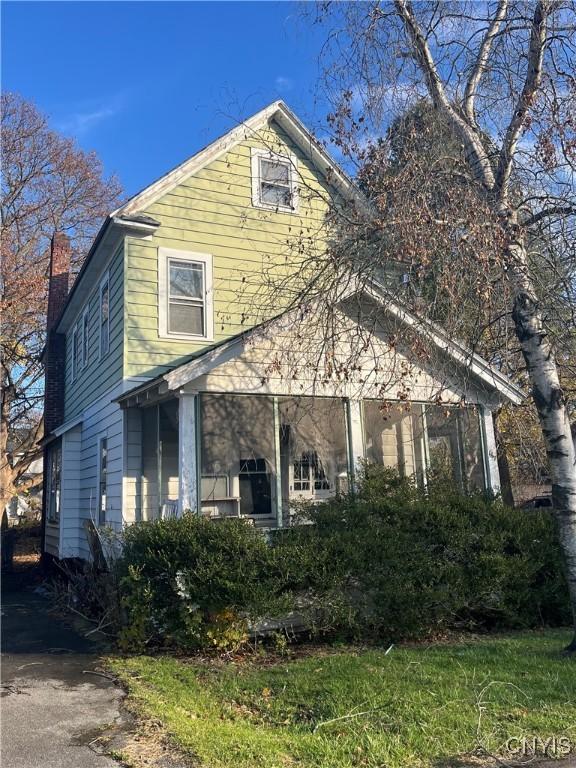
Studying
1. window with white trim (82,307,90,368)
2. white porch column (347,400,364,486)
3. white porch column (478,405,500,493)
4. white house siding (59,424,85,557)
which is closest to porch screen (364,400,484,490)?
white porch column (478,405,500,493)

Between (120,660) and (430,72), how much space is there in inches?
315

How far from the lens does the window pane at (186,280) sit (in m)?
11.6

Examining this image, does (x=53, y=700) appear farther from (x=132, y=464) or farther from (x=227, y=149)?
(x=227, y=149)

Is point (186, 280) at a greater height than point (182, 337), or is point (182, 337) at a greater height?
point (186, 280)

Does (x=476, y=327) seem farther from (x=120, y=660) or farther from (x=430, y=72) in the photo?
(x=120, y=660)

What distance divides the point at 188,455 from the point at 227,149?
257 inches

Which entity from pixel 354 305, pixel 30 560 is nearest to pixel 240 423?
pixel 354 305

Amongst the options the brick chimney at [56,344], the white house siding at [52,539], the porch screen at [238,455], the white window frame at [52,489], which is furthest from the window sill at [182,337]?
the brick chimney at [56,344]

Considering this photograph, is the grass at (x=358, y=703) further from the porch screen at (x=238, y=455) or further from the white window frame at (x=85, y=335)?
the white window frame at (x=85, y=335)

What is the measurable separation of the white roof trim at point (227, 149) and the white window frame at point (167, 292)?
0.97 metres

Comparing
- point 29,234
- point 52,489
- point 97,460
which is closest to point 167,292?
point 97,460

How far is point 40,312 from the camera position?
23.5 m

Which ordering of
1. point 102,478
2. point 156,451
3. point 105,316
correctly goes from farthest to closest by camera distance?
point 105,316 < point 102,478 < point 156,451

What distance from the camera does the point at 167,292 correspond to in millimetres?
11422
